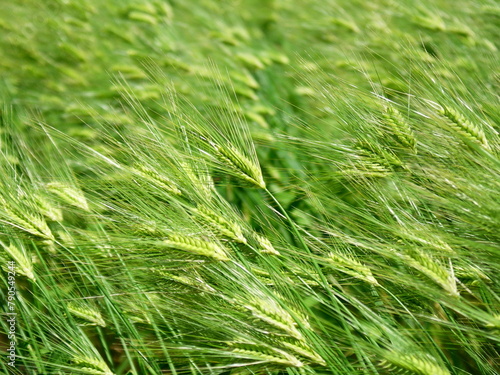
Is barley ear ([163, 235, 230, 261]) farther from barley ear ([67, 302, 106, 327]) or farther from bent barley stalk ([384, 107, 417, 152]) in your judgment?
bent barley stalk ([384, 107, 417, 152])

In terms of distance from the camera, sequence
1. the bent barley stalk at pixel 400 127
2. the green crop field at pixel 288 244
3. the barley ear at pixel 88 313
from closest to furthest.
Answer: the green crop field at pixel 288 244 → the bent barley stalk at pixel 400 127 → the barley ear at pixel 88 313

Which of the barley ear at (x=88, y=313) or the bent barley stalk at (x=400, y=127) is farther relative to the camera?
the barley ear at (x=88, y=313)

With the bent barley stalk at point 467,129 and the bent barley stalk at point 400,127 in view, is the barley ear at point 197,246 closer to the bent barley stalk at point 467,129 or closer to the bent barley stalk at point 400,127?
the bent barley stalk at point 400,127

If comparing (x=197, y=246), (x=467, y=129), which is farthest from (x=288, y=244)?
(x=467, y=129)

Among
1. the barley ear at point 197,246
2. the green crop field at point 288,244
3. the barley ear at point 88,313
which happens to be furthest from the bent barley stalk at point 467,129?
the barley ear at point 88,313

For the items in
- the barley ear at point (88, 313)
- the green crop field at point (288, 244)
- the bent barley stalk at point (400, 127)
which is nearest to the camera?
the green crop field at point (288, 244)

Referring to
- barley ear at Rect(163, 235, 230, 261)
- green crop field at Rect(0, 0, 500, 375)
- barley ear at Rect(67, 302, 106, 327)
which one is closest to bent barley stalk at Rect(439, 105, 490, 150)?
green crop field at Rect(0, 0, 500, 375)

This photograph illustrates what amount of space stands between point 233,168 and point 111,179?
0.33m

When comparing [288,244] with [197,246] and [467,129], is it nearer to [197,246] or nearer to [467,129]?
[197,246]

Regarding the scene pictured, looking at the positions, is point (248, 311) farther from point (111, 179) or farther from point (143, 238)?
point (111, 179)

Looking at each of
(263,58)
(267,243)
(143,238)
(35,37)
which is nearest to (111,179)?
(143,238)

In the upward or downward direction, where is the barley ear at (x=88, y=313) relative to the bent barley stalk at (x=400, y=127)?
downward

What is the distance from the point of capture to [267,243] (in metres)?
1.23

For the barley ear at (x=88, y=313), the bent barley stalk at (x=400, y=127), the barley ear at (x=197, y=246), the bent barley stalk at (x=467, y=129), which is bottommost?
the barley ear at (x=88, y=313)
